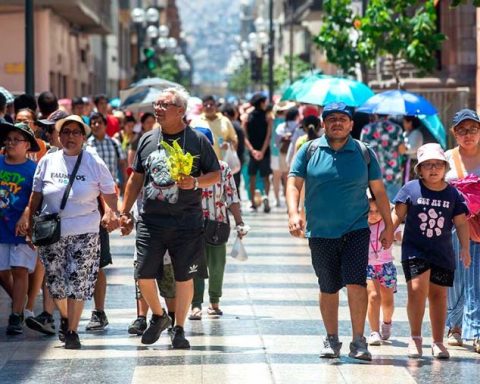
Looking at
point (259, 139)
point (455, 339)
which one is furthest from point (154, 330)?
point (259, 139)

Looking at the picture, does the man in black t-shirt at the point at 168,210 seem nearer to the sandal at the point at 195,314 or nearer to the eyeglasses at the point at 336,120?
the eyeglasses at the point at 336,120

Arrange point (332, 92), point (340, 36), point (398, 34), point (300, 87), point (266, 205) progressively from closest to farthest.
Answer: point (332, 92)
point (300, 87)
point (266, 205)
point (398, 34)
point (340, 36)

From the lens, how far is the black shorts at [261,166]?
26.3 m

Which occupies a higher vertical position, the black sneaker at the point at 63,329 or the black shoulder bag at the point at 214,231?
the black shoulder bag at the point at 214,231

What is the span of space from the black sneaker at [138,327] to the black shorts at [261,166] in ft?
47.4

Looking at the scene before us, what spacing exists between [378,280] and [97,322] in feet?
7.54

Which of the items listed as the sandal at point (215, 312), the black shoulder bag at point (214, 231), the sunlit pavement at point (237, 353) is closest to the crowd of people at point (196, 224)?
the sunlit pavement at point (237, 353)

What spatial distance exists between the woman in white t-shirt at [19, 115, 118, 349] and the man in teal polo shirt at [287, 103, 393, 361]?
1.55 m

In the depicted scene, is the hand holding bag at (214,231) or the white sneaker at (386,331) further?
the hand holding bag at (214,231)

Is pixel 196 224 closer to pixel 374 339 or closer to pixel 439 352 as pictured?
pixel 374 339

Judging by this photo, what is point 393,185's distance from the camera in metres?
20.2

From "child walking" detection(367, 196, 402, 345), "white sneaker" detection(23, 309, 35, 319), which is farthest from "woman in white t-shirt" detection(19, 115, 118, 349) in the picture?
"child walking" detection(367, 196, 402, 345)

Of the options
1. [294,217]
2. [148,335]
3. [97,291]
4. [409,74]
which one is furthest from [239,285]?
[409,74]

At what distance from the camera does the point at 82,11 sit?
42.5 m
